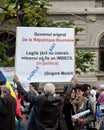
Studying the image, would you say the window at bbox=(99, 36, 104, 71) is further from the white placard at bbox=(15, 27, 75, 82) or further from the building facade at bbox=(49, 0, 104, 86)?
the white placard at bbox=(15, 27, 75, 82)

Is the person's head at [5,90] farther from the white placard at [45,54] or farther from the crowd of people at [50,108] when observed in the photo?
the white placard at [45,54]

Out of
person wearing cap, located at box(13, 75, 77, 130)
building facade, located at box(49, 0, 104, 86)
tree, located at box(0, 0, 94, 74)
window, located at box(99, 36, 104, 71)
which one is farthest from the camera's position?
window, located at box(99, 36, 104, 71)

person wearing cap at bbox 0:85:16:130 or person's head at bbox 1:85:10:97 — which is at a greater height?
person's head at bbox 1:85:10:97

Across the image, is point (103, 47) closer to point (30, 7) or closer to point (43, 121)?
point (30, 7)

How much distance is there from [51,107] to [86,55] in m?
14.1

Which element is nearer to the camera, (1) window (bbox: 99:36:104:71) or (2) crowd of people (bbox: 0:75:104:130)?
(2) crowd of people (bbox: 0:75:104:130)

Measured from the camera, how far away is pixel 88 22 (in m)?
29.3

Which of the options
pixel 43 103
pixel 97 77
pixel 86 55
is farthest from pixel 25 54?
pixel 97 77

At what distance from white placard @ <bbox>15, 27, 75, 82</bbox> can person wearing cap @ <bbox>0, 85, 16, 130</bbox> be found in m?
0.49

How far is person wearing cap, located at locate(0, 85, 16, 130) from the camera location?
10391 mm

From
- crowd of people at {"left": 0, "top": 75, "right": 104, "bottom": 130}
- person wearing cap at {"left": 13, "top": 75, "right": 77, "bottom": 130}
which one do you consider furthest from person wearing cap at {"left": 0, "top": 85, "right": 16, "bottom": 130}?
person wearing cap at {"left": 13, "top": 75, "right": 77, "bottom": 130}

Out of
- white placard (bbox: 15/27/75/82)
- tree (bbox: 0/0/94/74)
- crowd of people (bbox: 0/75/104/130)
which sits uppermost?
tree (bbox: 0/0/94/74)

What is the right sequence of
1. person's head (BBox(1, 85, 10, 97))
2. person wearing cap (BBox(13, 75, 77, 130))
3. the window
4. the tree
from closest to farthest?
1. person wearing cap (BBox(13, 75, 77, 130))
2. person's head (BBox(1, 85, 10, 97))
3. the tree
4. the window

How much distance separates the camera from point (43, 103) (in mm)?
9273
